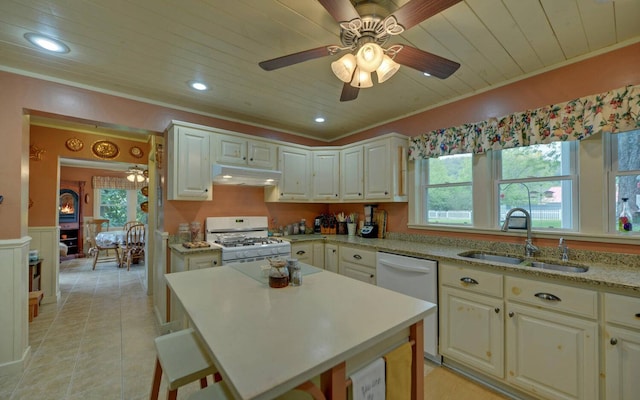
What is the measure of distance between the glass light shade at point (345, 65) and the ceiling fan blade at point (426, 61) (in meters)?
0.25

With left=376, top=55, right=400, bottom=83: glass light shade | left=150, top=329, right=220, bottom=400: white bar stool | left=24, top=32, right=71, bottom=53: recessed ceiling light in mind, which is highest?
left=24, top=32, right=71, bottom=53: recessed ceiling light

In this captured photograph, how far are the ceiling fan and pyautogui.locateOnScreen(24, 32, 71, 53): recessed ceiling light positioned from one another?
1567 millimetres

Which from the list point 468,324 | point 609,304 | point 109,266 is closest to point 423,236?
point 468,324

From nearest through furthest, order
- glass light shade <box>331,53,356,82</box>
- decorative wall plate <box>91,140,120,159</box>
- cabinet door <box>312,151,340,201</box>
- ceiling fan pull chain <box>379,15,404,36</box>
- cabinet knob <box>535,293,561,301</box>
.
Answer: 1. ceiling fan pull chain <box>379,15,404,36</box>
2. glass light shade <box>331,53,356,82</box>
3. cabinet knob <box>535,293,561,301</box>
4. cabinet door <box>312,151,340,201</box>
5. decorative wall plate <box>91,140,120,159</box>

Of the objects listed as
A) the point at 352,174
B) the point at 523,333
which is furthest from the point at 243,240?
the point at 523,333

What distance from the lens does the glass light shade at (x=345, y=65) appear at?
1.53 m

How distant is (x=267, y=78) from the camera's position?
240 cm

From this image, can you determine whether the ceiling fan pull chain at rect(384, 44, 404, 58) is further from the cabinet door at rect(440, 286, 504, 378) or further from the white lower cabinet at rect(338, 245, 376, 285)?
the white lower cabinet at rect(338, 245, 376, 285)

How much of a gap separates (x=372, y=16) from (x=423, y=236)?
2295 mm

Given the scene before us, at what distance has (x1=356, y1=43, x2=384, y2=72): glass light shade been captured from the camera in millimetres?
1413

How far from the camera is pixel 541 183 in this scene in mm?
2350

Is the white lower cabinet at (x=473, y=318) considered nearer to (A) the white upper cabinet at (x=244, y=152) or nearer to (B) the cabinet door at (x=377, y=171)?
(B) the cabinet door at (x=377, y=171)

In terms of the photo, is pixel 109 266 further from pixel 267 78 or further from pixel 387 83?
pixel 387 83

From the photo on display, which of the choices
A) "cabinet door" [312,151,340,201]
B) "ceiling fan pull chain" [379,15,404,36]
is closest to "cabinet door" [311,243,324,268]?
"cabinet door" [312,151,340,201]
